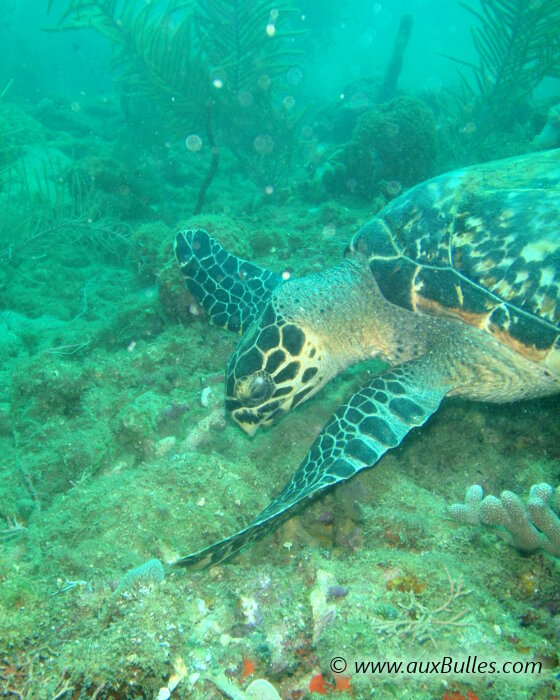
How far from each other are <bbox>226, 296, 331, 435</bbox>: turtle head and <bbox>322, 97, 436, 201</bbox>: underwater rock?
4927 millimetres

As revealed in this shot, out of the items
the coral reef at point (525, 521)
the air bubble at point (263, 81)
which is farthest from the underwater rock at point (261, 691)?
the air bubble at point (263, 81)

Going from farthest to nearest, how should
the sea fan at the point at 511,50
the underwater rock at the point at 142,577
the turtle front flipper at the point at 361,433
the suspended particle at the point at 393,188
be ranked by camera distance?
1. the sea fan at the point at 511,50
2. the suspended particle at the point at 393,188
3. the turtle front flipper at the point at 361,433
4. the underwater rock at the point at 142,577

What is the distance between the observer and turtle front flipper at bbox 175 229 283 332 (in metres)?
3.97

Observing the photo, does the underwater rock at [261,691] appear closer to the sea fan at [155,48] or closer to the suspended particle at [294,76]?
the sea fan at [155,48]

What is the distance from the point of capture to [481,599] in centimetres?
Answer: 165

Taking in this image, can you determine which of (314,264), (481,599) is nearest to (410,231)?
(314,264)

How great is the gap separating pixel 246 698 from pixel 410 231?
2.97 metres

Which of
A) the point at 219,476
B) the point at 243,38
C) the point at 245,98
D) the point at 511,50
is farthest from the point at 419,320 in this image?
the point at 511,50

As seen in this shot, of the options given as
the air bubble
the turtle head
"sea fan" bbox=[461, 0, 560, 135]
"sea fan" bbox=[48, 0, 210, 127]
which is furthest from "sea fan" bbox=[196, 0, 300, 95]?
the turtle head

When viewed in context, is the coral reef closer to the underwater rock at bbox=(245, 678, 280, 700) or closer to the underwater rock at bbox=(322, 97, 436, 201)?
the underwater rock at bbox=(245, 678, 280, 700)

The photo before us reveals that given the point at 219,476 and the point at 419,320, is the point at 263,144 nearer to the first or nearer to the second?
the point at 419,320

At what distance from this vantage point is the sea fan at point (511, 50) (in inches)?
286

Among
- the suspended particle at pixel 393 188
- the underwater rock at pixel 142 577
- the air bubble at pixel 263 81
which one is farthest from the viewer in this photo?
the air bubble at pixel 263 81

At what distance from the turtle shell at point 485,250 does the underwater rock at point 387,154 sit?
13.0ft
